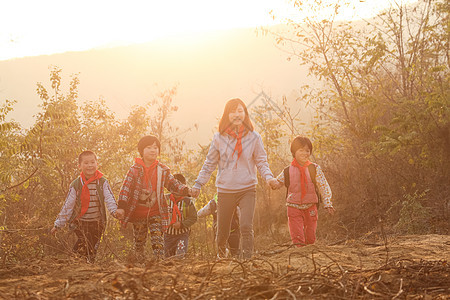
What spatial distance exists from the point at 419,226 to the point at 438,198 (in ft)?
3.85

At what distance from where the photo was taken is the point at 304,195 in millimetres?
6820

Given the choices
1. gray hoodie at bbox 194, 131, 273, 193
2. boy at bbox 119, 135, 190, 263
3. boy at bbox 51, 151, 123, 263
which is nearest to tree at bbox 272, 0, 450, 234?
gray hoodie at bbox 194, 131, 273, 193

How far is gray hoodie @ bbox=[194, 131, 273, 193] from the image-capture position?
6008 millimetres

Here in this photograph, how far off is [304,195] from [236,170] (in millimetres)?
1229

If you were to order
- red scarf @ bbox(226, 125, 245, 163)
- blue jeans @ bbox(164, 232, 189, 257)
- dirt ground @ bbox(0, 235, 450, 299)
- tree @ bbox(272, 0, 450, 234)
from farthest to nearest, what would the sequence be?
tree @ bbox(272, 0, 450, 234) < blue jeans @ bbox(164, 232, 189, 257) < red scarf @ bbox(226, 125, 245, 163) < dirt ground @ bbox(0, 235, 450, 299)

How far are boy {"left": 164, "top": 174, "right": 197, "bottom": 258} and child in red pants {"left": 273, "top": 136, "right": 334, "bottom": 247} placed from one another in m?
1.37

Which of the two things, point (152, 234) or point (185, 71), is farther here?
point (185, 71)

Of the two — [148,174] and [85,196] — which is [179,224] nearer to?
[148,174]

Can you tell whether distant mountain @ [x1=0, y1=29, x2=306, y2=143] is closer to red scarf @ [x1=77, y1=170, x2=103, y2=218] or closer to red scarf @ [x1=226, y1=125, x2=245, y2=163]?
red scarf @ [x1=77, y1=170, x2=103, y2=218]

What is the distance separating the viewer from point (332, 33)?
13008mm

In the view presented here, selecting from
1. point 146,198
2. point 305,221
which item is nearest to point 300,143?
point 305,221

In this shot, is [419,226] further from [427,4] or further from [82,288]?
[82,288]

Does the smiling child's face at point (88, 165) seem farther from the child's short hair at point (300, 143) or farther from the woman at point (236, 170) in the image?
the child's short hair at point (300, 143)

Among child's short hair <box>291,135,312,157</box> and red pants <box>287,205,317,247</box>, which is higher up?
child's short hair <box>291,135,312,157</box>
